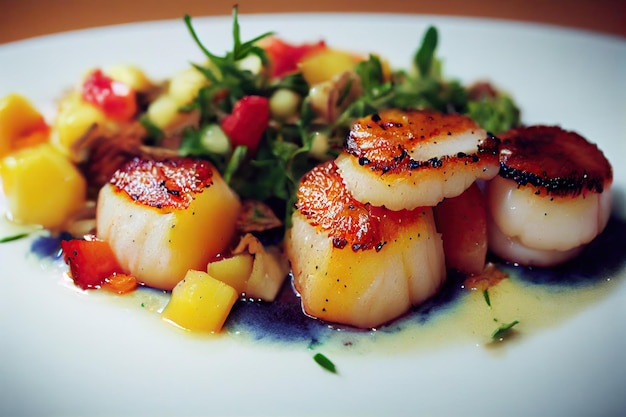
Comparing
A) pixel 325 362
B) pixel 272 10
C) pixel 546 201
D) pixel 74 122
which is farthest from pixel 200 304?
pixel 272 10

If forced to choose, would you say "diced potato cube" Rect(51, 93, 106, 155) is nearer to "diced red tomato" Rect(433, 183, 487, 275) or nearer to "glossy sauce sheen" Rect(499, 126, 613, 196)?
"diced red tomato" Rect(433, 183, 487, 275)

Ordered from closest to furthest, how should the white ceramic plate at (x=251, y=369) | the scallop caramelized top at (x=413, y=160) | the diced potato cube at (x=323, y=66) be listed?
the white ceramic plate at (x=251, y=369) < the scallop caramelized top at (x=413, y=160) < the diced potato cube at (x=323, y=66)

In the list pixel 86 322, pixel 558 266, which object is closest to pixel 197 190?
pixel 86 322

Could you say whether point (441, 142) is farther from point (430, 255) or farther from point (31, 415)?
point (31, 415)

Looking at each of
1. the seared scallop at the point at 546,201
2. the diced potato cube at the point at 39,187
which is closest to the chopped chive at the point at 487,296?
the seared scallop at the point at 546,201

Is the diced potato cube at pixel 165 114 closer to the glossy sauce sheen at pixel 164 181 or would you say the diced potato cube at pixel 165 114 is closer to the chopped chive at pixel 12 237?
the glossy sauce sheen at pixel 164 181
